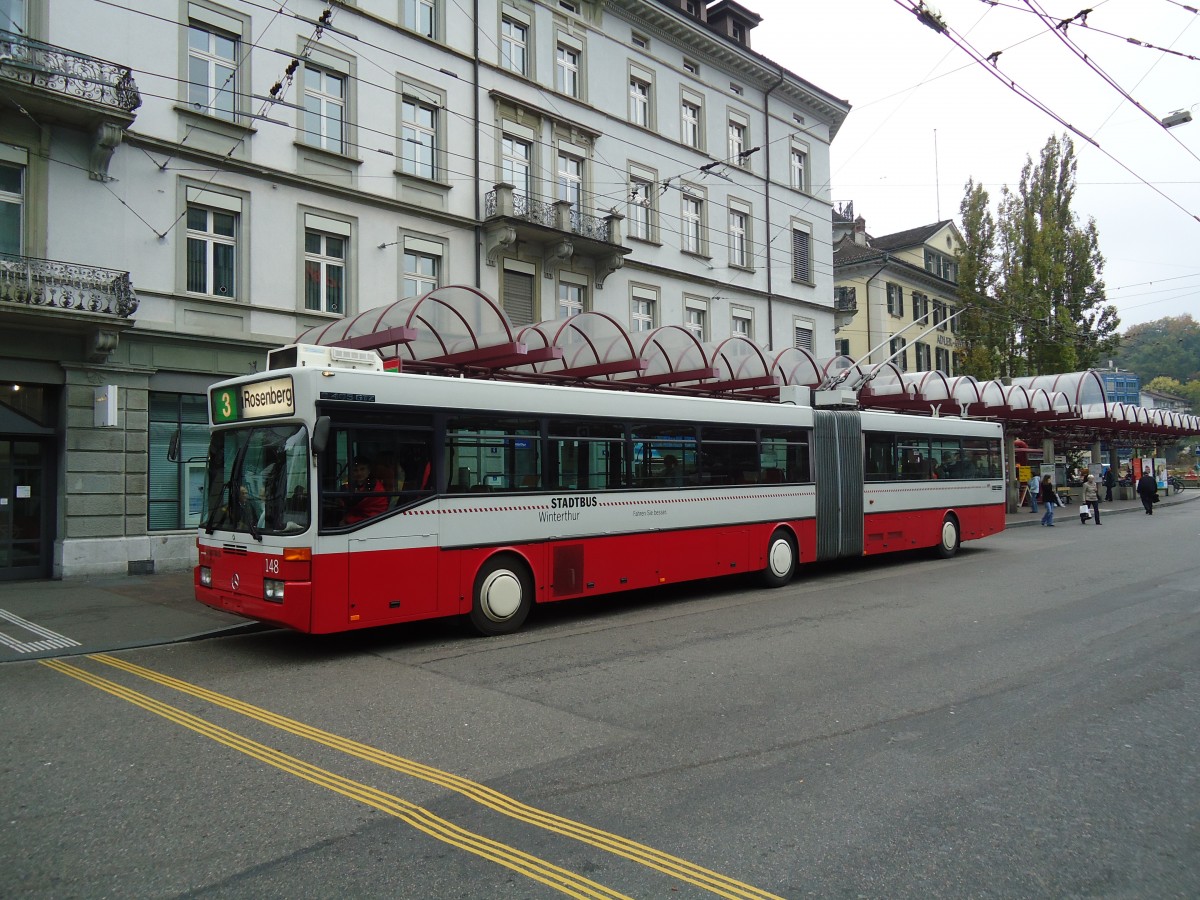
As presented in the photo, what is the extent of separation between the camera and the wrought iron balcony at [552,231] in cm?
2094

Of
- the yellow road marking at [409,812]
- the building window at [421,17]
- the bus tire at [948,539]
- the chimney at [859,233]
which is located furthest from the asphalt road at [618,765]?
the chimney at [859,233]

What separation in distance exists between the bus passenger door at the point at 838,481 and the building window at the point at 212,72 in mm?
13405

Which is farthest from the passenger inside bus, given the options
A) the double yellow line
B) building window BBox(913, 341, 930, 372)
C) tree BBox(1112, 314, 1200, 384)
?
tree BBox(1112, 314, 1200, 384)

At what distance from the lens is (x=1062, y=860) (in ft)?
12.6

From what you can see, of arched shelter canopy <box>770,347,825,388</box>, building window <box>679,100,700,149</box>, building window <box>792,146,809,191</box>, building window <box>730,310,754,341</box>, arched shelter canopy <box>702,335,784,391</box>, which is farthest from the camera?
building window <box>792,146,809,191</box>

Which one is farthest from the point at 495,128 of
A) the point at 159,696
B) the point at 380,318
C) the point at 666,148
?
the point at 159,696

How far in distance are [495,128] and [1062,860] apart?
20971mm

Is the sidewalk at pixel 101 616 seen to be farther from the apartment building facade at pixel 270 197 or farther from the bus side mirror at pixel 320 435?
the bus side mirror at pixel 320 435

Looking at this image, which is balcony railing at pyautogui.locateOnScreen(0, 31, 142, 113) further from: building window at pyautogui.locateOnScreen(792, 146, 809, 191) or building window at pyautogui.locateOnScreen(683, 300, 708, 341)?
building window at pyautogui.locateOnScreen(792, 146, 809, 191)

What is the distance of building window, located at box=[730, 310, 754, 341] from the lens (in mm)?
28797

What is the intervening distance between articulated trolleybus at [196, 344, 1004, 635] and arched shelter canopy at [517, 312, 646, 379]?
3526 millimetres

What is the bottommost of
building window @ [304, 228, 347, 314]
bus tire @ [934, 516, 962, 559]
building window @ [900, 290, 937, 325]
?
bus tire @ [934, 516, 962, 559]

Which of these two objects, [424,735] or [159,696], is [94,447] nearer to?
[159,696]

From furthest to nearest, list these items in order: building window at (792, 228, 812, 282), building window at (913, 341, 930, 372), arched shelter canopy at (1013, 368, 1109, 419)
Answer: building window at (913, 341, 930, 372), arched shelter canopy at (1013, 368, 1109, 419), building window at (792, 228, 812, 282)
